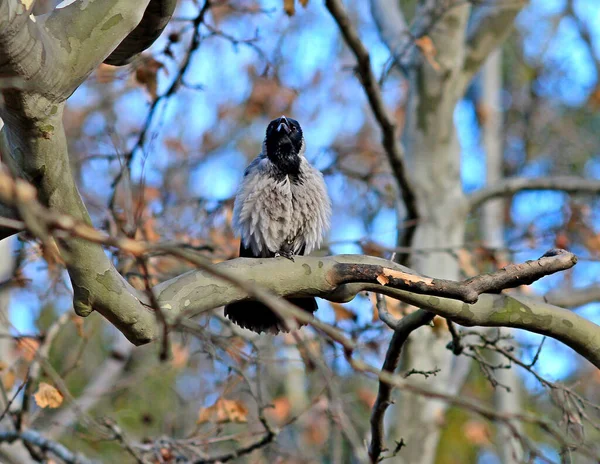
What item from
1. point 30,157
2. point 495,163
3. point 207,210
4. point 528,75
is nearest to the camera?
point 30,157

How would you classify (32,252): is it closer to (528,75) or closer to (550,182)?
(550,182)

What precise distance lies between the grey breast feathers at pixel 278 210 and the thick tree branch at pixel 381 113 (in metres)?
A: 0.96

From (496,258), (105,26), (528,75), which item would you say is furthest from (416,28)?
(528,75)

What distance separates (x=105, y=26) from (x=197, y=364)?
7.91 metres

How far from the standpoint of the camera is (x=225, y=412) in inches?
177

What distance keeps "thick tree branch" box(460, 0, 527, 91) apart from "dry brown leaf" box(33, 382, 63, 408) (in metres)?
4.82

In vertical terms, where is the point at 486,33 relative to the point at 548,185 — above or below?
above

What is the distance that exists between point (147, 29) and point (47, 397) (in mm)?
2067

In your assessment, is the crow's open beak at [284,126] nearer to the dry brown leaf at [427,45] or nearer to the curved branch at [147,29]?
the dry brown leaf at [427,45]

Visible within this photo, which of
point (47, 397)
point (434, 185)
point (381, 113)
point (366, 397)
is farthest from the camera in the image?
point (366, 397)

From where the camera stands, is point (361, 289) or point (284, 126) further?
point (284, 126)

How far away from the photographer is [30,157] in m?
2.59

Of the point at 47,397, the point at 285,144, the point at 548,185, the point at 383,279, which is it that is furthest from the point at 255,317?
the point at 548,185

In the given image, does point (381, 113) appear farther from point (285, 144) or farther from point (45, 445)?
point (45, 445)
